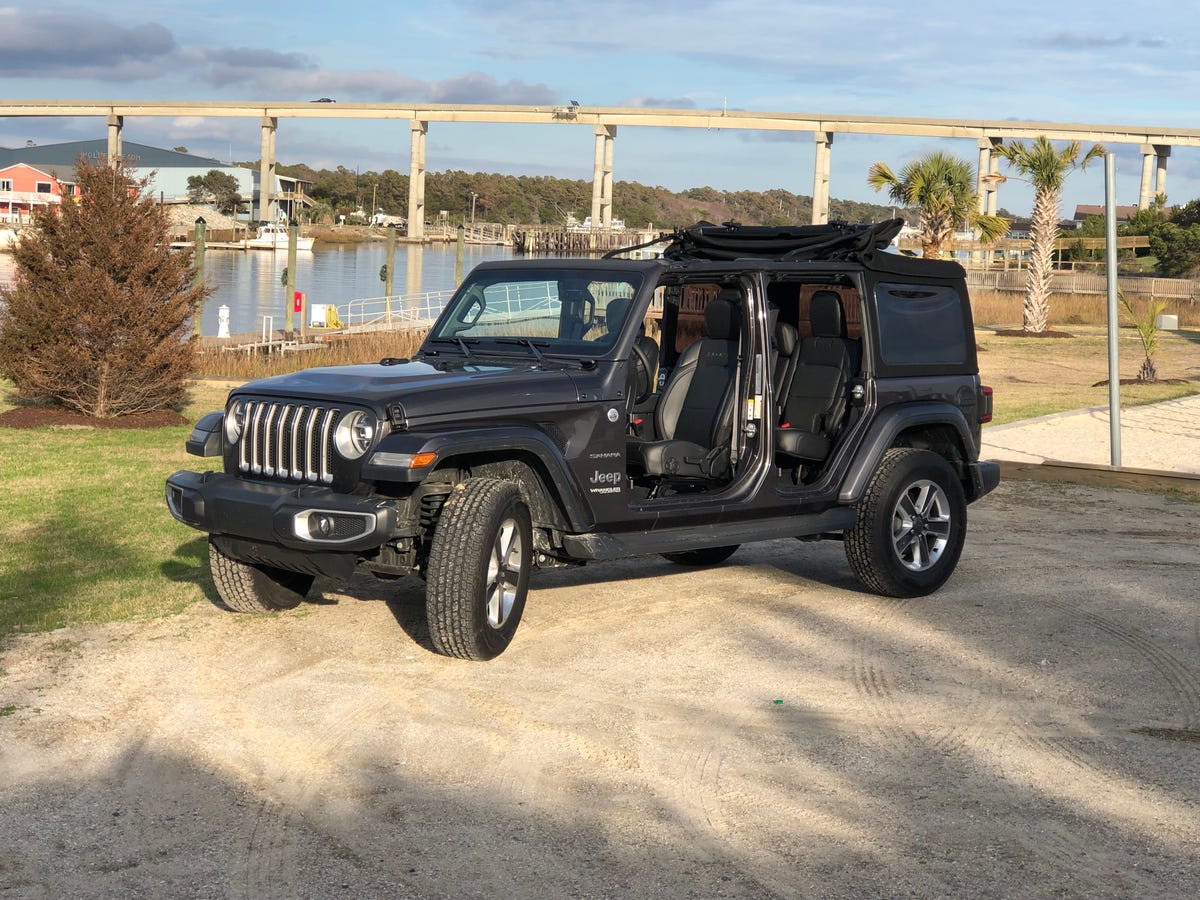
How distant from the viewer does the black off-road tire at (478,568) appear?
659cm

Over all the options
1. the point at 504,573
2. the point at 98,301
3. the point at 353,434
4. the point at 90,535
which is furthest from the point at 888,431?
the point at 98,301

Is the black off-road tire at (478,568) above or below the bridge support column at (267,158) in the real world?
below

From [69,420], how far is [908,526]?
38.2 ft

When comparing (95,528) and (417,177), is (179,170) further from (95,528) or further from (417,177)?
(95,528)

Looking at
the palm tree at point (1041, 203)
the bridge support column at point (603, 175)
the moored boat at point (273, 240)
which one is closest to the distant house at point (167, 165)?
the moored boat at point (273, 240)

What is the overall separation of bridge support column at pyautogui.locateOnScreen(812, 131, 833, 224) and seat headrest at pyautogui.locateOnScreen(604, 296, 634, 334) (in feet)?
337

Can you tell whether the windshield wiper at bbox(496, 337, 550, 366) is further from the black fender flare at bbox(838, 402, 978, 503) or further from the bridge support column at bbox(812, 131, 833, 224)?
the bridge support column at bbox(812, 131, 833, 224)

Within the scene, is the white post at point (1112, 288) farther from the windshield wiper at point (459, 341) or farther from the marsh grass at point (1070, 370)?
the windshield wiper at point (459, 341)

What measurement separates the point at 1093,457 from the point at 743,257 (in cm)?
820

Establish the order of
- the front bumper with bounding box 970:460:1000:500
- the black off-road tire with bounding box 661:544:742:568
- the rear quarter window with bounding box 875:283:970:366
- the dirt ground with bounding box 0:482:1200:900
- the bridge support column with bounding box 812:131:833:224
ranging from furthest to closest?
the bridge support column with bounding box 812:131:833:224 → the black off-road tire with bounding box 661:544:742:568 → the front bumper with bounding box 970:460:1000:500 → the rear quarter window with bounding box 875:283:970:366 → the dirt ground with bounding box 0:482:1200:900

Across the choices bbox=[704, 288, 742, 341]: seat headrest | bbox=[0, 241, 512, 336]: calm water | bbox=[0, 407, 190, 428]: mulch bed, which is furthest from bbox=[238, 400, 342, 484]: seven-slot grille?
bbox=[0, 241, 512, 336]: calm water

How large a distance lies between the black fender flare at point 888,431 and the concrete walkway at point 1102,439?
18.8ft

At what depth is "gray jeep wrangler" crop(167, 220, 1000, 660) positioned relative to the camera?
664 centimetres

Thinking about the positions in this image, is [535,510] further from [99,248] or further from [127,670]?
[99,248]
